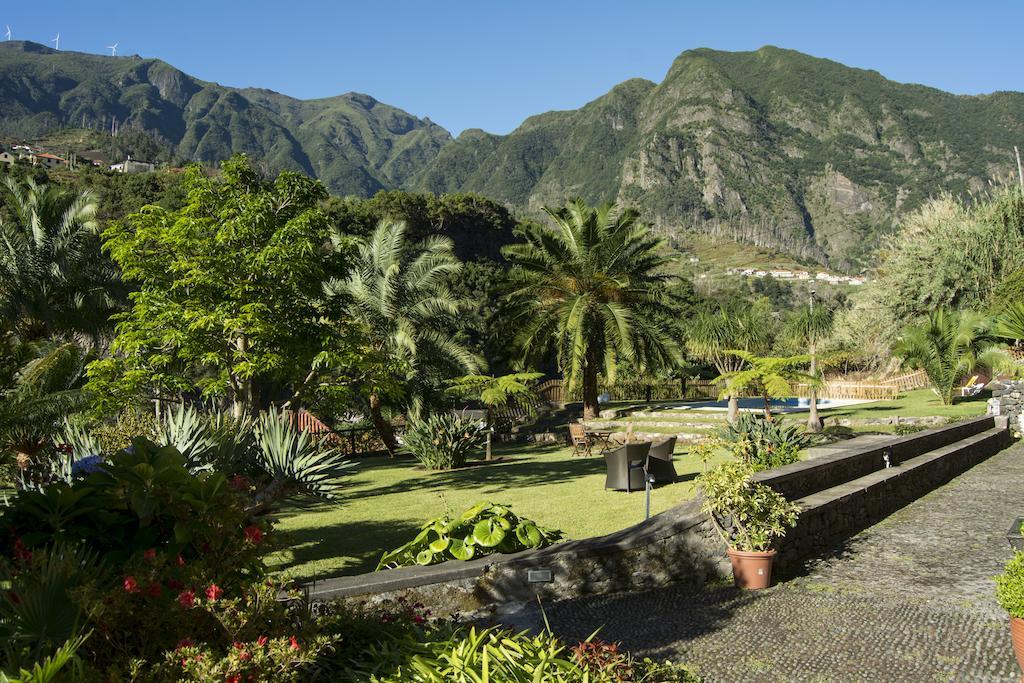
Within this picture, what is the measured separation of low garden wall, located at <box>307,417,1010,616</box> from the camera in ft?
18.2

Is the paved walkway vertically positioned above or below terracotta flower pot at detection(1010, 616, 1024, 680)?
below

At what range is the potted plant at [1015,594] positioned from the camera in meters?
3.74

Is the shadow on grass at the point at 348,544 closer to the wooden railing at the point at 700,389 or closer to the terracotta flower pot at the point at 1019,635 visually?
the terracotta flower pot at the point at 1019,635

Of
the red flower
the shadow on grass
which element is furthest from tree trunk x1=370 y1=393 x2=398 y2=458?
the red flower

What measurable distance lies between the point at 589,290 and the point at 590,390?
3174 millimetres

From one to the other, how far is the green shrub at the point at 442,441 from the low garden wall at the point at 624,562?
28.2 feet

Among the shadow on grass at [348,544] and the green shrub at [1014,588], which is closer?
the green shrub at [1014,588]

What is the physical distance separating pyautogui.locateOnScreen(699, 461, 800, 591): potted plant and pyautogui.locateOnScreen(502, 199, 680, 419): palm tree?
14194 millimetres

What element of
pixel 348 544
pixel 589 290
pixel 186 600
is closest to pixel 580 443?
pixel 589 290

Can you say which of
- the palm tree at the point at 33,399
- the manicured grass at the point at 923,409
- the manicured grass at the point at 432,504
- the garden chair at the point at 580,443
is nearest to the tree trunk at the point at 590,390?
the garden chair at the point at 580,443

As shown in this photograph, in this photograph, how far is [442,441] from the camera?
51.3ft

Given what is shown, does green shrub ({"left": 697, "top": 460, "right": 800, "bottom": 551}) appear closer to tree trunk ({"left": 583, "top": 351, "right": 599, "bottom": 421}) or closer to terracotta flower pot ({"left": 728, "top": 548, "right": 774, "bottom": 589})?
terracotta flower pot ({"left": 728, "top": 548, "right": 774, "bottom": 589})

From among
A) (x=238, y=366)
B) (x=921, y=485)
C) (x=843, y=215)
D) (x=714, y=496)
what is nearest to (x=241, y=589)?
(x=714, y=496)

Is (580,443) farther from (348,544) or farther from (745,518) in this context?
(745,518)
